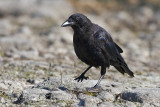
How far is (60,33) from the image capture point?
12.3m

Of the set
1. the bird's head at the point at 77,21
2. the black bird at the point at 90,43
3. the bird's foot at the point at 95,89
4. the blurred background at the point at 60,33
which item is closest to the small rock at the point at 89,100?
the bird's foot at the point at 95,89

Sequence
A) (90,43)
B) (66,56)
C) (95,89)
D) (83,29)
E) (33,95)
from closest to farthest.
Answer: (33,95), (95,89), (90,43), (83,29), (66,56)

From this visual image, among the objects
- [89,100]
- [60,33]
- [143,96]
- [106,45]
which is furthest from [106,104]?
[60,33]

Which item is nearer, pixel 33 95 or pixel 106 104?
pixel 106 104

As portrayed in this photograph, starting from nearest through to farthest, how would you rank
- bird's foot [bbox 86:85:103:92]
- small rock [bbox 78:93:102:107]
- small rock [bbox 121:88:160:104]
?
small rock [bbox 78:93:102:107] < small rock [bbox 121:88:160:104] < bird's foot [bbox 86:85:103:92]

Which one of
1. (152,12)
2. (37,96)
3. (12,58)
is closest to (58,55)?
(12,58)

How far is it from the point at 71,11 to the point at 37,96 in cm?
1093

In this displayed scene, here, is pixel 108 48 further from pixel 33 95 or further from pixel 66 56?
pixel 66 56

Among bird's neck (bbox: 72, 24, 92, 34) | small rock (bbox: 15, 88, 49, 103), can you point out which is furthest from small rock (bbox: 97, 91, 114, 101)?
bird's neck (bbox: 72, 24, 92, 34)

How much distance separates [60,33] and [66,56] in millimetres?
2520

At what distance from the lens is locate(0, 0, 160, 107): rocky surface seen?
5.77 meters

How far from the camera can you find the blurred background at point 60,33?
8.58 m

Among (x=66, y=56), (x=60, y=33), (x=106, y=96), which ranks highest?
(x=60, y=33)

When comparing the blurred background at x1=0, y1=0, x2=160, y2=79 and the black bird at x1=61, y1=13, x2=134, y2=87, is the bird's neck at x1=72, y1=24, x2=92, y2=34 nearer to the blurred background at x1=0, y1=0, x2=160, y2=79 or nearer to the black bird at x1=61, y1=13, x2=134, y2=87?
the black bird at x1=61, y1=13, x2=134, y2=87
